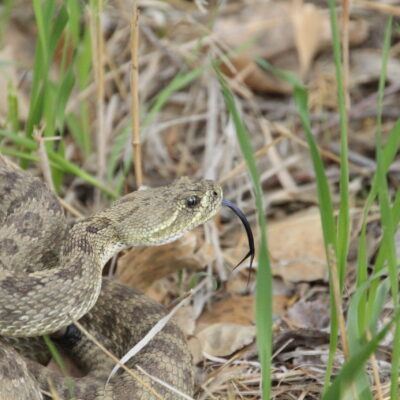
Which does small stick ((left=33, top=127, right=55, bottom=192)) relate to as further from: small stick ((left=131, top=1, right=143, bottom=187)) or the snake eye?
the snake eye

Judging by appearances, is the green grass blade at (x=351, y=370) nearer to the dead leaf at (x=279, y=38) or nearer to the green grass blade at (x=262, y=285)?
the green grass blade at (x=262, y=285)

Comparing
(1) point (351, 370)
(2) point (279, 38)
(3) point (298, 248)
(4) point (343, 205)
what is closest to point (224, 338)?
(3) point (298, 248)

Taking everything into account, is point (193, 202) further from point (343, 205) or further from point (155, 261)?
point (343, 205)

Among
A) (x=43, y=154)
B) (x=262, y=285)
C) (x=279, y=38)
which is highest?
(x=279, y=38)

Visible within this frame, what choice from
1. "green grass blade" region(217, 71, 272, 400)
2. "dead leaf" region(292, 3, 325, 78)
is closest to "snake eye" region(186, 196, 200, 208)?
"green grass blade" region(217, 71, 272, 400)

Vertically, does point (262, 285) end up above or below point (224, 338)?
above

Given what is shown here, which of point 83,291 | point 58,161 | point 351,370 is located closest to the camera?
point 351,370

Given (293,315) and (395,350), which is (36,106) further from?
(395,350)
